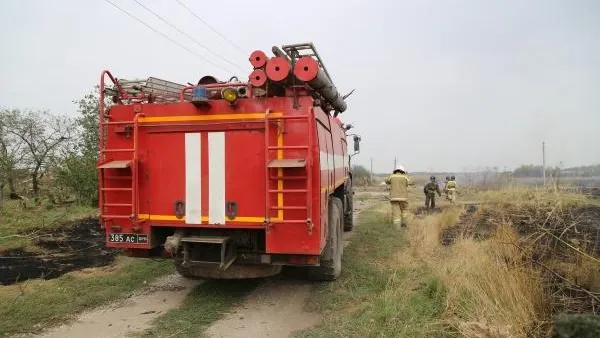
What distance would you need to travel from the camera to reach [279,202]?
4.98m

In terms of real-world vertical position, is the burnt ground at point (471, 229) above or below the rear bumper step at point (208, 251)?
below

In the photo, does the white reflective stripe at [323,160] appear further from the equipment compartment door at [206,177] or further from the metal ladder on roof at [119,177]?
the metal ladder on roof at [119,177]

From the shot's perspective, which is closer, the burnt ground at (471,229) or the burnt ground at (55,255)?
the burnt ground at (55,255)

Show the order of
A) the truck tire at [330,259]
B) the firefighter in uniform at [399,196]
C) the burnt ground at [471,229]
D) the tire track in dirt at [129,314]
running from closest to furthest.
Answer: the tire track in dirt at [129,314], the truck tire at [330,259], the burnt ground at [471,229], the firefighter in uniform at [399,196]

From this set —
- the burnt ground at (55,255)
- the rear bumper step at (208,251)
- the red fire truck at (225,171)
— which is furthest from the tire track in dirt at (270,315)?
the burnt ground at (55,255)

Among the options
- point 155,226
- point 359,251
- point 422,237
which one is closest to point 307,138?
point 155,226

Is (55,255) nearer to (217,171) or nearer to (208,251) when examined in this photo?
(208,251)

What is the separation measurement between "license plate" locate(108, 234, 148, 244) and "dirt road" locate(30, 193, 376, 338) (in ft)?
2.65

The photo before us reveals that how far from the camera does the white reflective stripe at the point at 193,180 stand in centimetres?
523

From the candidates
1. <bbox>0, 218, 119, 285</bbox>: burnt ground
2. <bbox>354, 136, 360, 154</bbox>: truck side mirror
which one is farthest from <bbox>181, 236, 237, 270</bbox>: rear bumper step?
<bbox>354, 136, 360, 154</bbox>: truck side mirror

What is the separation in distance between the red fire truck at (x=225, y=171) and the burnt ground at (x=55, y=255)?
2.21 metres

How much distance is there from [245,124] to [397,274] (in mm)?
3128

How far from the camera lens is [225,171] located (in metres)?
5.18

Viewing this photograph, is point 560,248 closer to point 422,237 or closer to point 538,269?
point 538,269
